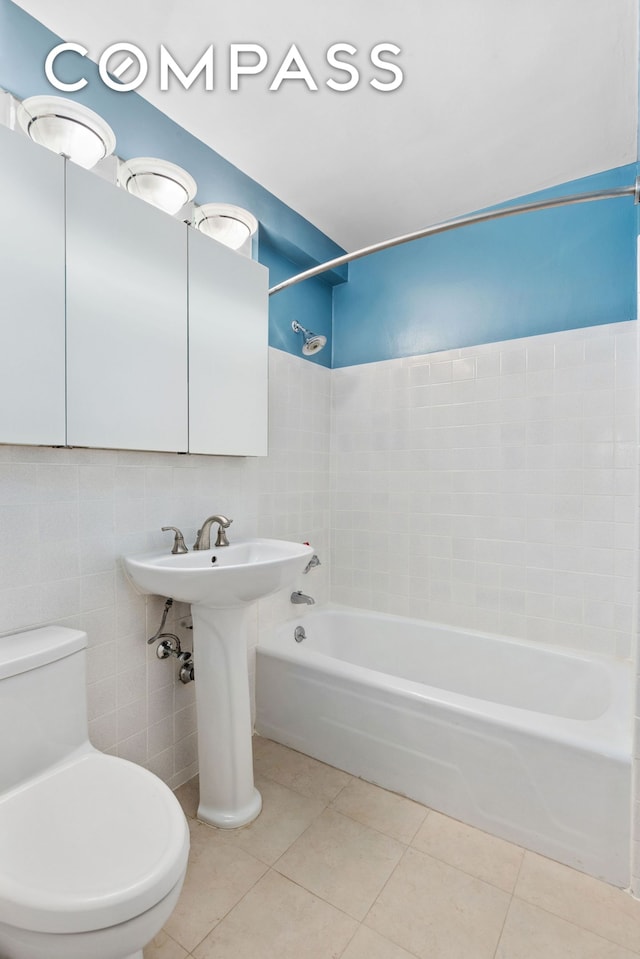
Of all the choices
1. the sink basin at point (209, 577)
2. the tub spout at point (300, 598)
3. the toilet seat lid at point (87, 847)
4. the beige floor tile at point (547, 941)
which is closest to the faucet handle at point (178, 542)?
the sink basin at point (209, 577)

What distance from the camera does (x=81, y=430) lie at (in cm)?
138

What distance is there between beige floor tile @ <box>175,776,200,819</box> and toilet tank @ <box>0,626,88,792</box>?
0.63 m

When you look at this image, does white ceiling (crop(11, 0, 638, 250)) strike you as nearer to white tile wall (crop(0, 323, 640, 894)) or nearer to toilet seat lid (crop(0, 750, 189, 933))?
white tile wall (crop(0, 323, 640, 894))

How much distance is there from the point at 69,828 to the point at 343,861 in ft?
2.97

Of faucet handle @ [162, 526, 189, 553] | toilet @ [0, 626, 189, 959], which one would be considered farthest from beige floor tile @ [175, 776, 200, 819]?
faucet handle @ [162, 526, 189, 553]

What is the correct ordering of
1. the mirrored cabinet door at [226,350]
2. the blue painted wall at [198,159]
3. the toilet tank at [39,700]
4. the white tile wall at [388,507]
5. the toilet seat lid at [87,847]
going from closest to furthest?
1. the toilet seat lid at [87,847]
2. the toilet tank at [39,700]
3. the blue painted wall at [198,159]
4. the white tile wall at [388,507]
5. the mirrored cabinet door at [226,350]

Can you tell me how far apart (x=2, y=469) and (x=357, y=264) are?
2.13 m

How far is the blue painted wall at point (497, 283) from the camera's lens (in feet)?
6.59

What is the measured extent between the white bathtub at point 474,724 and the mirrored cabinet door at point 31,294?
139 cm

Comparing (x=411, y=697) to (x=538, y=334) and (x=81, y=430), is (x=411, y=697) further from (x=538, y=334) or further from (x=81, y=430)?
(x=538, y=334)

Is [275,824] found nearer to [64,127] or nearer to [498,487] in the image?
[498,487]

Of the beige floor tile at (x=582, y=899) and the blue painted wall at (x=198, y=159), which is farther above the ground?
the blue painted wall at (x=198, y=159)

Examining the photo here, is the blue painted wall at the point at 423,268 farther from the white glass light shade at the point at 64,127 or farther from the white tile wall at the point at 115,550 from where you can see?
the white tile wall at the point at 115,550

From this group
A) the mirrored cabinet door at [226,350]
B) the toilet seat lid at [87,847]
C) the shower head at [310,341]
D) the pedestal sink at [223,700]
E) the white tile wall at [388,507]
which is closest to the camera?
the toilet seat lid at [87,847]
